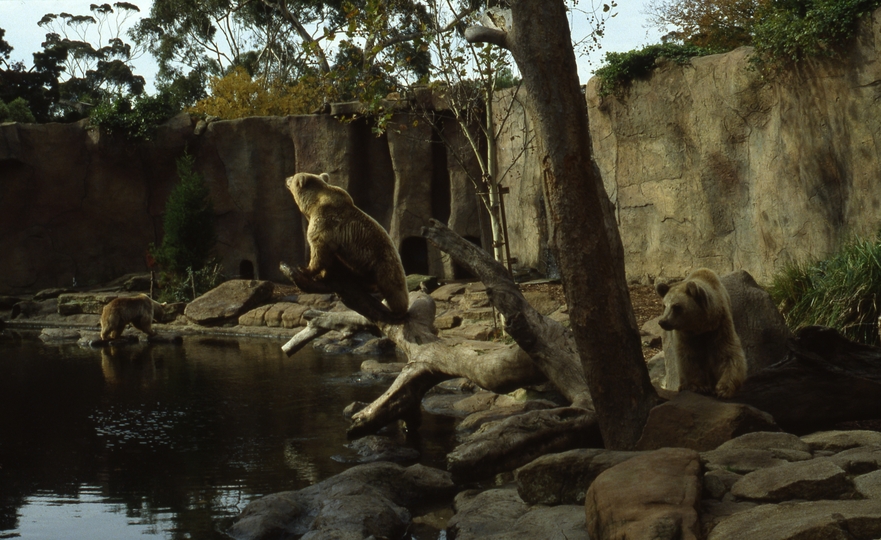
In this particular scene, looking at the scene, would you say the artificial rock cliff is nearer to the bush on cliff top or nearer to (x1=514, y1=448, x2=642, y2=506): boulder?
the bush on cliff top

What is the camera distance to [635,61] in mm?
14570

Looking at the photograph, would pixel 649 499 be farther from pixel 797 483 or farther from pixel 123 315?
pixel 123 315

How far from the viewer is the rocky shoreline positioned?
3539mm

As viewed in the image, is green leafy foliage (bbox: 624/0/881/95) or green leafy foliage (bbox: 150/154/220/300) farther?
green leafy foliage (bbox: 150/154/220/300)

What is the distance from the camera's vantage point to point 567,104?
5.18m

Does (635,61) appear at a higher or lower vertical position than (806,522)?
higher


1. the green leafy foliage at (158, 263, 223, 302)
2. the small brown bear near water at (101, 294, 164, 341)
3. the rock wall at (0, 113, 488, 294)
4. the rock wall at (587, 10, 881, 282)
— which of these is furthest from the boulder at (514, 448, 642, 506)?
the rock wall at (0, 113, 488, 294)

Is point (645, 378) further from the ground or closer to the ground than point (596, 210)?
closer to the ground

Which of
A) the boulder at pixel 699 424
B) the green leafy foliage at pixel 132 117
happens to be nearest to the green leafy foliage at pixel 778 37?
the boulder at pixel 699 424

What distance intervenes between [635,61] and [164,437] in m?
10.3

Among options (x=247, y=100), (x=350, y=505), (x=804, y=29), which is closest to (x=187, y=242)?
(x=247, y=100)

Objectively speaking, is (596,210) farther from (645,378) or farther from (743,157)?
(743,157)

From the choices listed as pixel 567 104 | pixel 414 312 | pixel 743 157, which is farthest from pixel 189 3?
pixel 567 104

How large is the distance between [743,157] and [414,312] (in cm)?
733
